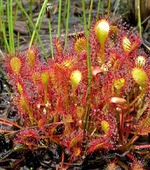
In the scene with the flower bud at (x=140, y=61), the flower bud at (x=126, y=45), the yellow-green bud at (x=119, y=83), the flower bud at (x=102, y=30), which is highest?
the flower bud at (x=102, y=30)

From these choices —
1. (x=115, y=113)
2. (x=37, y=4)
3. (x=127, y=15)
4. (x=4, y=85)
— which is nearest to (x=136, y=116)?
(x=115, y=113)

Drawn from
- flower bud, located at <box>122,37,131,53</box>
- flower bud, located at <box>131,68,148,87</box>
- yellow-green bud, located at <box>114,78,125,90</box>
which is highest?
flower bud, located at <box>122,37,131,53</box>

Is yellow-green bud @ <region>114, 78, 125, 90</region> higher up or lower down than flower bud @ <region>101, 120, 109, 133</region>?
higher up

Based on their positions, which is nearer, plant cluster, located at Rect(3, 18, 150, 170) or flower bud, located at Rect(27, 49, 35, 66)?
plant cluster, located at Rect(3, 18, 150, 170)

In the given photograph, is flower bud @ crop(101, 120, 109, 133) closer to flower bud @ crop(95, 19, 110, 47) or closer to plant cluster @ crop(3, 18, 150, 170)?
plant cluster @ crop(3, 18, 150, 170)

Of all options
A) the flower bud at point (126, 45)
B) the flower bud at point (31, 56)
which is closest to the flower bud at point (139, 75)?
the flower bud at point (126, 45)

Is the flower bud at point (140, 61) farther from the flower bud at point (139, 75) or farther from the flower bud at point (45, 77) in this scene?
the flower bud at point (45, 77)

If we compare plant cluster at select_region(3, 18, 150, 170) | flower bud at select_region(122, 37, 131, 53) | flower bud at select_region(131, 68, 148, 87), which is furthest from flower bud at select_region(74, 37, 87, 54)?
flower bud at select_region(131, 68, 148, 87)

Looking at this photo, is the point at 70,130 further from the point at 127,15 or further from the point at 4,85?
the point at 127,15
